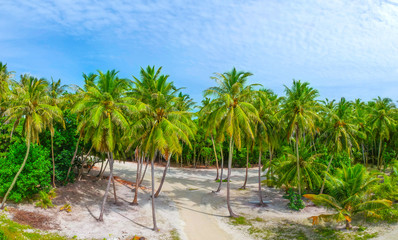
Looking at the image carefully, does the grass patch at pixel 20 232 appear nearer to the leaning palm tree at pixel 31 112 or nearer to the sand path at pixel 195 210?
the leaning palm tree at pixel 31 112

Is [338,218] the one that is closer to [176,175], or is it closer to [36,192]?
[36,192]

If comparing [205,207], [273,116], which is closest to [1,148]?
[205,207]

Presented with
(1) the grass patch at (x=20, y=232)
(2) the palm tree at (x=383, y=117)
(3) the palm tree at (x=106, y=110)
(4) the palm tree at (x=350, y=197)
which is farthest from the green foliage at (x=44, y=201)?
(2) the palm tree at (x=383, y=117)

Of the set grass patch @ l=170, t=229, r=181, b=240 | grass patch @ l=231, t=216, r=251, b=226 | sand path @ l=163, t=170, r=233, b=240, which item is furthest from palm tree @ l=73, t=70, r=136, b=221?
grass patch @ l=231, t=216, r=251, b=226

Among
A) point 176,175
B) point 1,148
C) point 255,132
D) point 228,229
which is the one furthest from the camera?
point 176,175

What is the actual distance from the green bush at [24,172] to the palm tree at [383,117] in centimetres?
4101

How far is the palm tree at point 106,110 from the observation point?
1989cm

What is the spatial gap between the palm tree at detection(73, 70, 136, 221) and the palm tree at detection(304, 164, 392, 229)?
49.8 ft

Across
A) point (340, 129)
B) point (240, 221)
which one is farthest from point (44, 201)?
point (340, 129)

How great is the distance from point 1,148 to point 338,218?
2820 cm

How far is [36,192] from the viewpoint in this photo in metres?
22.3

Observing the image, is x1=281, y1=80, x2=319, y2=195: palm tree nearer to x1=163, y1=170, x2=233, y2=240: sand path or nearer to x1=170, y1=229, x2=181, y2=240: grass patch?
x1=163, y1=170, x2=233, y2=240: sand path

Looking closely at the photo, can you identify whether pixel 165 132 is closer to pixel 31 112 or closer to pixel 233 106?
pixel 233 106

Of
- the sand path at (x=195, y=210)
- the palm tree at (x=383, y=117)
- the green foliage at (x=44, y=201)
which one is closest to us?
the sand path at (x=195, y=210)
